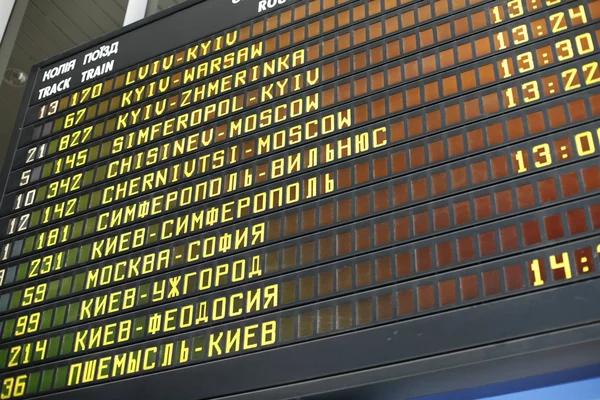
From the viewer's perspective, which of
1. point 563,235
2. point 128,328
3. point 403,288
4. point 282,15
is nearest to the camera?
point 563,235

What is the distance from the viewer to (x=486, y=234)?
5.98 meters

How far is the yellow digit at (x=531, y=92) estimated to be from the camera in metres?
6.34

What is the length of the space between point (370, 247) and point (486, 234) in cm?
82

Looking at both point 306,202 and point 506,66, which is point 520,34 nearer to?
point 506,66

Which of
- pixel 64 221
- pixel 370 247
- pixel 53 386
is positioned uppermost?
pixel 64 221

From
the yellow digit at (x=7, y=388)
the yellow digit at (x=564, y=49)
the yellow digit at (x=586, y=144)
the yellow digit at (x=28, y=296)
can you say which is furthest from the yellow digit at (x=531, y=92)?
the yellow digit at (x=7, y=388)

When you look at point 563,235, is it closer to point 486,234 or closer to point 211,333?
point 486,234

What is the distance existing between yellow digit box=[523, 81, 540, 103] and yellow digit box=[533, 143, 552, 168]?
15.6 inches

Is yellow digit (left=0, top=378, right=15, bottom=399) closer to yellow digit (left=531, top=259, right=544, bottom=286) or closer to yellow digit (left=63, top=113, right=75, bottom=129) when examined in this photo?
yellow digit (left=63, top=113, right=75, bottom=129)

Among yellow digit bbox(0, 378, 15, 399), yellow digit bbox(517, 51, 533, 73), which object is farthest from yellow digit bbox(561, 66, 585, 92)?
yellow digit bbox(0, 378, 15, 399)

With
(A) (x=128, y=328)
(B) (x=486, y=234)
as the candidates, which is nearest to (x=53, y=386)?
(A) (x=128, y=328)

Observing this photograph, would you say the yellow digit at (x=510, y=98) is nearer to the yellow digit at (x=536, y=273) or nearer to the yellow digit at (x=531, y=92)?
the yellow digit at (x=531, y=92)

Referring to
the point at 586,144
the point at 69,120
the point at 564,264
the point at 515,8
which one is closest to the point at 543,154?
the point at 586,144

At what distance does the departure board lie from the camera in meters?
5.93
